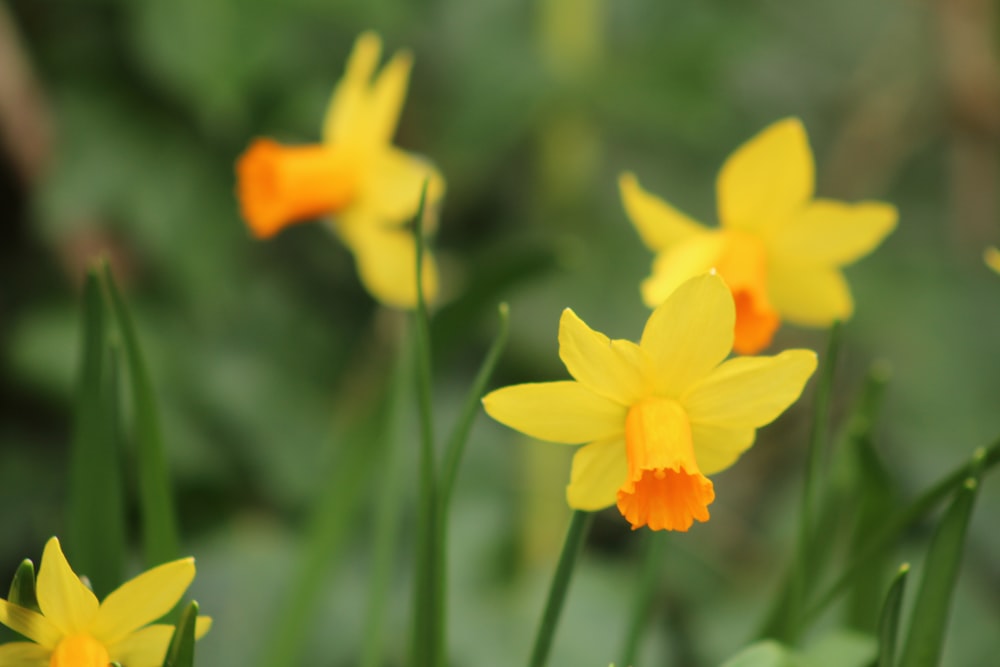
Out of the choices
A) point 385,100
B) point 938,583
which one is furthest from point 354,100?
point 938,583

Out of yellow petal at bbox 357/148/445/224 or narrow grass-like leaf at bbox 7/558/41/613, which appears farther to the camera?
yellow petal at bbox 357/148/445/224

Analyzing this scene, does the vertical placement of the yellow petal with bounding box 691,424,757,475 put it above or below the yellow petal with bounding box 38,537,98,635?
above

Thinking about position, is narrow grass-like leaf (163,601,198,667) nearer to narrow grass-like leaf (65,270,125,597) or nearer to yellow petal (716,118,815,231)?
narrow grass-like leaf (65,270,125,597)

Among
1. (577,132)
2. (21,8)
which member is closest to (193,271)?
(21,8)

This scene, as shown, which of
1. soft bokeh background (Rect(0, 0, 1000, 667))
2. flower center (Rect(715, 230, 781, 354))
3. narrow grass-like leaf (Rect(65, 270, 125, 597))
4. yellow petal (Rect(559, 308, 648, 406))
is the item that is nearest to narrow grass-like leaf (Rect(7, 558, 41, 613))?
narrow grass-like leaf (Rect(65, 270, 125, 597))

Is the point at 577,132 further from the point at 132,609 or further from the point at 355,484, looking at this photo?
the point at 132,609

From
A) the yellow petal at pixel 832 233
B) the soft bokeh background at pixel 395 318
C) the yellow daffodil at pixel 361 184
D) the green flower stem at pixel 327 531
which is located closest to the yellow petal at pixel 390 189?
the yellow daffodil at pixel 361 184

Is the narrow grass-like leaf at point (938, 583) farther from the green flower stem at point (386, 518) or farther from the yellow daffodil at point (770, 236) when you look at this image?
the green flower stem at point (386, 518)

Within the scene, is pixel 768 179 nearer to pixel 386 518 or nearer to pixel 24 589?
pixel 386 518
